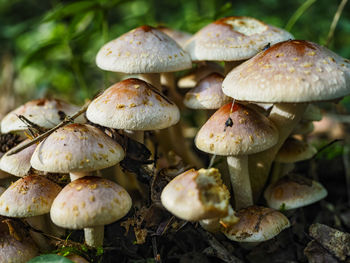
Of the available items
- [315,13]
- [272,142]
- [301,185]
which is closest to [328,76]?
[272,142]

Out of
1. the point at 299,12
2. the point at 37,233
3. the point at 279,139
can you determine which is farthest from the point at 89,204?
the point at 299,12

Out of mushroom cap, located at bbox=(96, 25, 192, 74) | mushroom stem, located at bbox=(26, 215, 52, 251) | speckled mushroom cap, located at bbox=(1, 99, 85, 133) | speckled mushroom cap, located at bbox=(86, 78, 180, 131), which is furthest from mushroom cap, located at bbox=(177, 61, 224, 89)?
mushroom stem, located at bbox=(26, 215, 52, 251)

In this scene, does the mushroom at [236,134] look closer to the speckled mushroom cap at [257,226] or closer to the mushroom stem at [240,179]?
the mushroom stem at [240,179]

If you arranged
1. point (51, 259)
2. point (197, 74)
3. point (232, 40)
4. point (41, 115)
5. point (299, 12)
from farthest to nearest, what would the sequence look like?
point (299, 12) → point (197, 74) → point (41, 115) → point (232, 40) → point (51, 259)

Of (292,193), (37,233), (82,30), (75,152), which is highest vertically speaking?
(75,152)

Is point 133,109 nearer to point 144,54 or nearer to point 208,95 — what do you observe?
point 144,54

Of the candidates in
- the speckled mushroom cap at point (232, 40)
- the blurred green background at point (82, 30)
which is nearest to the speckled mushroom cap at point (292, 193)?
the speckled mushroom cap at point (232, 40)
